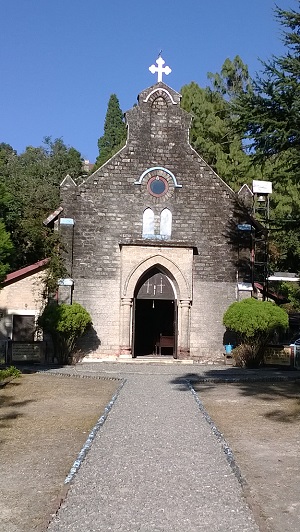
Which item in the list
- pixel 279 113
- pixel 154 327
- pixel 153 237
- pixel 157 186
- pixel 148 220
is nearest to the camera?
pixel 279 113

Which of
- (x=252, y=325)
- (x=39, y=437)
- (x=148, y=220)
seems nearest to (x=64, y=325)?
(x=148, y=220)

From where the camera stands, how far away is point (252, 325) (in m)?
21.2

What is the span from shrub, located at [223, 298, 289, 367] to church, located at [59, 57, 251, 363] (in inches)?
51.1

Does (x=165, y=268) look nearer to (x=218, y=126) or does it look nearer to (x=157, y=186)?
(x=157, y=186)

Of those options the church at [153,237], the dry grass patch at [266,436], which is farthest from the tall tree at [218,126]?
the dry grass patch at [266,436]

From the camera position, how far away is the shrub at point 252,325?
837 inches

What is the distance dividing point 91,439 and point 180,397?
5.13 m

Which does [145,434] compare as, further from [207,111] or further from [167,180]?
[207,111]

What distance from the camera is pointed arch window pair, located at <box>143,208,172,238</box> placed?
77.3 ft

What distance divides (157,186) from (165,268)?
3456 millimetres

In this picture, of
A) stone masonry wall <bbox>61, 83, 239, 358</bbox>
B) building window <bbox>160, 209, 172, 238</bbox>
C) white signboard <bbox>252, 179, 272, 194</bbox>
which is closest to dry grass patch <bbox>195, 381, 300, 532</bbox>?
stone masonry wall <bbox>61, 83, 239, 358</bbox>

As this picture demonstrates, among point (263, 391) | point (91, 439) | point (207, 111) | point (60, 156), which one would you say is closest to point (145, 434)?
point (91, 439)

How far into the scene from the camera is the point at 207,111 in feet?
137

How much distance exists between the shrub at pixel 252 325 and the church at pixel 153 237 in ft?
4.26
